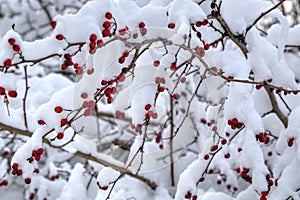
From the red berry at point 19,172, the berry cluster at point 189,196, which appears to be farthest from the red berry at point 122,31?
the berry cluster at point 189,196

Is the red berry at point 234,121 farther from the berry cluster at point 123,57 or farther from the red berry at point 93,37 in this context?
the red berry at point 93,37

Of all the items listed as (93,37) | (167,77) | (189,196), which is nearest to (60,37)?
(93,37)

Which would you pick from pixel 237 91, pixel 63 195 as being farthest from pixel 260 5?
pixel 63 195

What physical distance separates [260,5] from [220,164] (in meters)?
1.02

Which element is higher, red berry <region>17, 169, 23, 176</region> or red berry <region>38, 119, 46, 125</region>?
red berry <region>38, 119, 46, 125</region>

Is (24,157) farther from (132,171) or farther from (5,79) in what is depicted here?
(132,171)

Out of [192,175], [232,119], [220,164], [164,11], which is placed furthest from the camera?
[220,164]

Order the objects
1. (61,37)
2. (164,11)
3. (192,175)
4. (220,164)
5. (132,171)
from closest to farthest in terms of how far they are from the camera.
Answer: (61,37)
(164,11)
(192,175)
(132,171)
(220,164)

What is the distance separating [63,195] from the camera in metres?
2.68

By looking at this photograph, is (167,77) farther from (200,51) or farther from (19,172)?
(19,172)

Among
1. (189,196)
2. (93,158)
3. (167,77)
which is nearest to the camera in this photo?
(167,77)

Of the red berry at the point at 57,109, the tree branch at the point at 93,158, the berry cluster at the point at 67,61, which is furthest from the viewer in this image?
the tree branch at the point at 93,158

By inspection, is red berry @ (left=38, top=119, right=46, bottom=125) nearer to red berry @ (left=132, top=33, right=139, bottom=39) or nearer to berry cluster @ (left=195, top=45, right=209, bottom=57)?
red berry @ (left=132, top=33, right=139, bottom=39)

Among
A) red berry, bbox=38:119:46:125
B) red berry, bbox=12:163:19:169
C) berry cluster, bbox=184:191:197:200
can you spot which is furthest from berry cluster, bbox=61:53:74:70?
berry cluster, bbox=184:191:197:200
